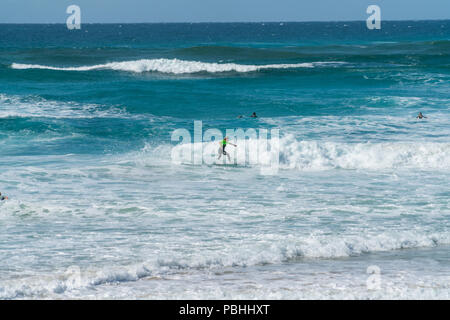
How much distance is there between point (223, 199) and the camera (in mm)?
15914

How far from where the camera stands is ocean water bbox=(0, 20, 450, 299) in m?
10.6

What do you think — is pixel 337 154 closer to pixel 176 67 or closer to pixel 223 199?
pixel 223 199

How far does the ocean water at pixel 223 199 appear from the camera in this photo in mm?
10617

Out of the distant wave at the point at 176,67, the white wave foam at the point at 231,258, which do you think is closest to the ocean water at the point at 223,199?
the white wave foam at the point at 231,258

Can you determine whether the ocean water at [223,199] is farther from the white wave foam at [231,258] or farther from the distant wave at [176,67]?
the distant wave at [176,67]

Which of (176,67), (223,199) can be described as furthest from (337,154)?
(176,67)

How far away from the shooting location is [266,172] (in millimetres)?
19359

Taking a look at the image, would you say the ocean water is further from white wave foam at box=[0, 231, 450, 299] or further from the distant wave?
the distant wave

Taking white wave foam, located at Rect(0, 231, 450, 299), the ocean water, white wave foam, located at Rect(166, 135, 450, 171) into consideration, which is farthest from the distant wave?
white wave foam, located at Rect(0, 231, 450, 299)
